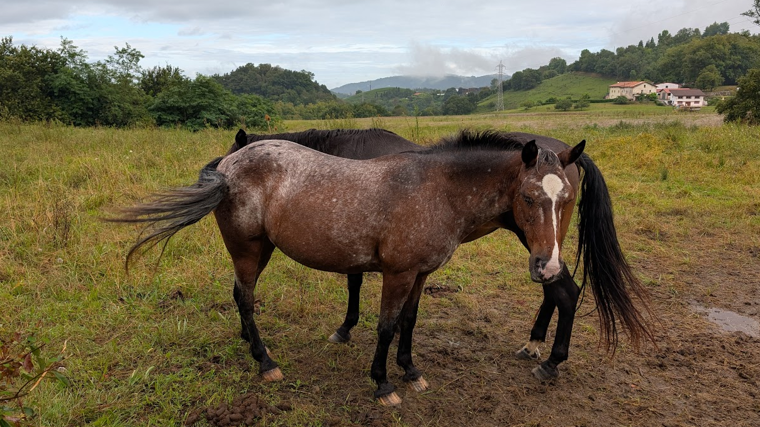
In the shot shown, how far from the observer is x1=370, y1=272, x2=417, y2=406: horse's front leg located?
10.5ft

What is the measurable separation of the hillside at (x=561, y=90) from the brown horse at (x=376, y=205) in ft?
236

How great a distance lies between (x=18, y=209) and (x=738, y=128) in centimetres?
1869

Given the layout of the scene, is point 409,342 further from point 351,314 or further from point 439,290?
point 439,290

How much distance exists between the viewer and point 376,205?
317cm

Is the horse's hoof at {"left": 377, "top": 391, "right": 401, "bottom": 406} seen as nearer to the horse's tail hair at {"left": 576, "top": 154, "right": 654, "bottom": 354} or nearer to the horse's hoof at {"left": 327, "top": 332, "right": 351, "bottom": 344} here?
the horse's hoof at {"left": 327, "top": 332, "right": 351, "bottom": 344}

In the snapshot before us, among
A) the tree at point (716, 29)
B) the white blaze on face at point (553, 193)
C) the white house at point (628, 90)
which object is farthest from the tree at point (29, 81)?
the tree at point (716, 29)

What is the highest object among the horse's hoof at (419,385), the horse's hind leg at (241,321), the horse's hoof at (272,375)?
the horse's hind leg at (241,321)

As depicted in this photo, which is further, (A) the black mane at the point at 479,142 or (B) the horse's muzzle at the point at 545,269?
(A) the black mane at the point at 479,142

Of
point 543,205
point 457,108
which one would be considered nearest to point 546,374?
point 543,205

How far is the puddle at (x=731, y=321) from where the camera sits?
4461 millimetres

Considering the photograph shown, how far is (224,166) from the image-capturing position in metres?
3.59

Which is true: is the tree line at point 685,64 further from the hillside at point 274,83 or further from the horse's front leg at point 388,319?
the horse's front leg at point 388,319

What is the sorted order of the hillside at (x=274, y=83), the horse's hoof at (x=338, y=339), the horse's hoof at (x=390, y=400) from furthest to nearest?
the hillside at (x=274, y=83), the horse's hoof at (x=338, y=339), the horse's hoof at (x=390, y=400)

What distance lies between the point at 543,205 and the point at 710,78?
80892 mm
